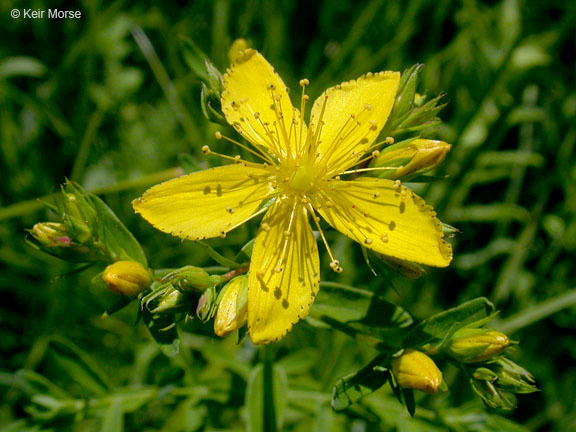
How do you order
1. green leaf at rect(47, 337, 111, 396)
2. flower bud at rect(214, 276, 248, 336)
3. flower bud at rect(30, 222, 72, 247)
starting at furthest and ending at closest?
green leaf at rect(47, 337, 111, 396) → flower bud at rect(30, 222, 72, 247) → flower bud at rect(214, 276, 248, 336)

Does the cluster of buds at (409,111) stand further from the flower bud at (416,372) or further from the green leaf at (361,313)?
the flower bud at (416,372)

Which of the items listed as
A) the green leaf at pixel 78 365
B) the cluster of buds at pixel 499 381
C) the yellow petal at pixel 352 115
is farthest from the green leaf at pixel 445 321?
the green leaf at pixel 78 365

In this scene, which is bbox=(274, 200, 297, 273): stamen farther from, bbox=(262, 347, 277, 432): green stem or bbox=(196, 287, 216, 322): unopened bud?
bbox=(262, 347, 277, 432): green stem

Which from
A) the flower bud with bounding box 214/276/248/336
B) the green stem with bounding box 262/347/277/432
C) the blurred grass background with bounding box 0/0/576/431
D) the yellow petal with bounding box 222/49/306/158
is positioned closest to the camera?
the flower bud with bounding box 214/276/248/336

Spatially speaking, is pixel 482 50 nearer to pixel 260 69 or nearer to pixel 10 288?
pixel 260 69

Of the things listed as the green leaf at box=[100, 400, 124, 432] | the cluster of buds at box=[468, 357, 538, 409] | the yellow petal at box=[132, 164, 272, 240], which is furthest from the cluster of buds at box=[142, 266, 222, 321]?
the cluster of buds at box=[468, 357, 538, 409]

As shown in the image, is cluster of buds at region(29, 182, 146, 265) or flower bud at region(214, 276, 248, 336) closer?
flower bud at region(214, 276, 248, 336)

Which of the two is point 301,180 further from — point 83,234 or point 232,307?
point 83,234
